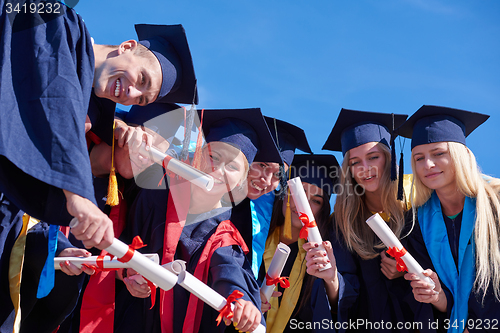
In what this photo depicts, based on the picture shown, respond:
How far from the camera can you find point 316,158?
195 inches

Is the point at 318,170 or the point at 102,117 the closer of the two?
the point at 102,117

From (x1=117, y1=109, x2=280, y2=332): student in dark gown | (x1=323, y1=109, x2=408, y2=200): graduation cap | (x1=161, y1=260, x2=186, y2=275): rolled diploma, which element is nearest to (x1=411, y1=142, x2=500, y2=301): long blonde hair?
(x1=323, y1=109, x2=408, y2=200): graduation cap

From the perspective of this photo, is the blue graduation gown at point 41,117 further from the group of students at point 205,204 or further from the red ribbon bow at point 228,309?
the red ribbon bow at point 228,309

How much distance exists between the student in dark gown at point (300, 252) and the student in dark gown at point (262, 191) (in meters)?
0.19

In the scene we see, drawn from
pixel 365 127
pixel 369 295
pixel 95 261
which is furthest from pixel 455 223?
pixel 95 261

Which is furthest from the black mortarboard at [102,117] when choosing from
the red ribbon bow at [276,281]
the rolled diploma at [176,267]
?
the red ribbon bow at [276,281]

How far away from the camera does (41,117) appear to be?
178 cm

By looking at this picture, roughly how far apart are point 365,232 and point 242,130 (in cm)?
154

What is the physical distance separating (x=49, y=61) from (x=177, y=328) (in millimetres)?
1985

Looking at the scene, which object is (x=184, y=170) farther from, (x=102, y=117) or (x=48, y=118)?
(x=48, y=118)

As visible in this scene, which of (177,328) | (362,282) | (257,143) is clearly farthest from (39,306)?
(362,282)

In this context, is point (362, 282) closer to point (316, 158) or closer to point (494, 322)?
point (494, 322)

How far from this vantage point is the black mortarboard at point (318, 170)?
4805 mm

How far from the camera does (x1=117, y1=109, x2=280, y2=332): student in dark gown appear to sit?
3020 millimetres
